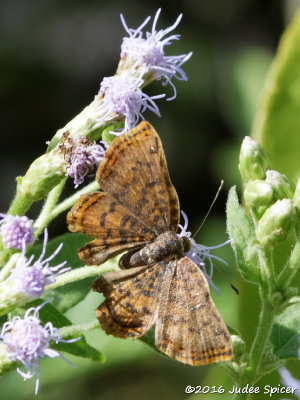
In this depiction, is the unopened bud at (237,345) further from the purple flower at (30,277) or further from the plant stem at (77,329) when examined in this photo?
the purple flower at (30,277)

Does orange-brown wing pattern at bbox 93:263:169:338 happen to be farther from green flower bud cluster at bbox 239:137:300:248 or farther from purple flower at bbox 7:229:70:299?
green flower bud cluster at bbox 239:137:300:248

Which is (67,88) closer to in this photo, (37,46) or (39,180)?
(37,46)

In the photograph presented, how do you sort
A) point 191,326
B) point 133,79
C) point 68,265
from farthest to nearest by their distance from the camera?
1. point 68,265
2. point 133,79
3. point 191,326

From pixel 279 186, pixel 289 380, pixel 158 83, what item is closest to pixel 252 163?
pixel 279 186

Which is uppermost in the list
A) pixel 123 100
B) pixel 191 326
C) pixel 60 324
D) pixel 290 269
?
pixel 123 100

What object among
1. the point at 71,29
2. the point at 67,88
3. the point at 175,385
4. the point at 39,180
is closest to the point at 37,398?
the point at 175,385

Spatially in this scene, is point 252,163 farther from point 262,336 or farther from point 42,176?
point 42,176
